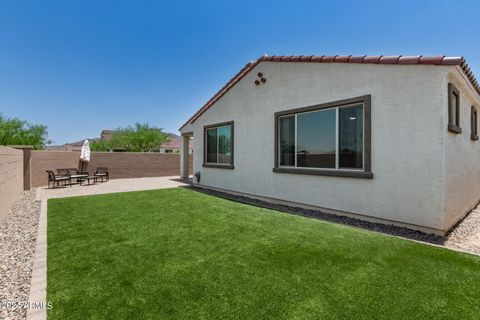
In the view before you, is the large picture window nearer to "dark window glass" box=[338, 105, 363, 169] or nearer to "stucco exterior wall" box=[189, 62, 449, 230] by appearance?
"stucco exterior wall" box=[189, 62, 449, 230]

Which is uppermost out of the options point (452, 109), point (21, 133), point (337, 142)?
point (21, 133)

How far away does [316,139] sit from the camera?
761cm

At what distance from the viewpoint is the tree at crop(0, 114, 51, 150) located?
2448 centimetres

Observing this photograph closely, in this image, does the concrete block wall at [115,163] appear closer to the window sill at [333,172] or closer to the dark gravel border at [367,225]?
the window sill at [333,172]

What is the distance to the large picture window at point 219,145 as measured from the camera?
37.9 feet

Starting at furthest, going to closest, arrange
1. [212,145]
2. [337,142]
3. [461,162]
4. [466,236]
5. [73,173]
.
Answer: [73,173], [212,145], [337,142], [461,162], [466,236]

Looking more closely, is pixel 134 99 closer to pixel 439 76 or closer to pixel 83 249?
pixel 83 249

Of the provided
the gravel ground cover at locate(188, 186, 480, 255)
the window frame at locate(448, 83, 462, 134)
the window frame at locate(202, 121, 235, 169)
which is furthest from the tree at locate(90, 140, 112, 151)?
the window frame at locate(448, 83, 462, 134)

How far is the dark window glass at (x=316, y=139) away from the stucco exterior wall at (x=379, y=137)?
0.43 m

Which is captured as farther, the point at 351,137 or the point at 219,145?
the point at 219,145

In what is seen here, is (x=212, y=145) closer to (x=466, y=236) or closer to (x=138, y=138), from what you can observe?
(x=466, y=236)

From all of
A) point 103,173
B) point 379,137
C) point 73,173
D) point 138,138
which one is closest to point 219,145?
point 379,137

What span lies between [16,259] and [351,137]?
26.2 ft

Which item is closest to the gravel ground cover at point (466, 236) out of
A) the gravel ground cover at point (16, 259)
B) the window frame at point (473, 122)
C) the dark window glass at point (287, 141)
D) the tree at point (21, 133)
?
the window frame at point (473, 122)
